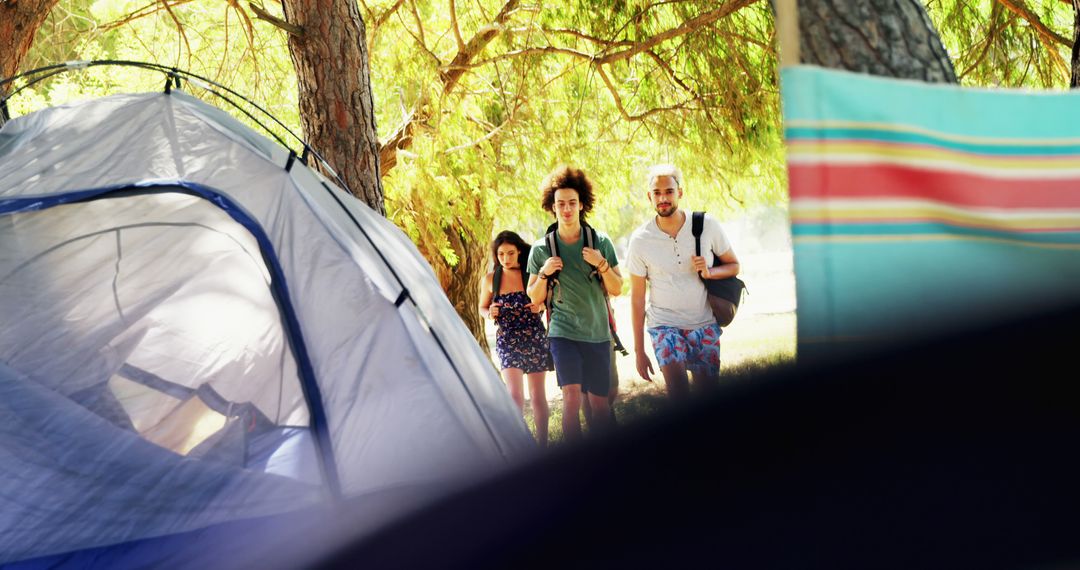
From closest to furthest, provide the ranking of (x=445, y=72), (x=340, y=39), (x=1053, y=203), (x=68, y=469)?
(x=1053, y=203)
(x=68, y=469)
(x=340, y=39)
(x=445, y=72)

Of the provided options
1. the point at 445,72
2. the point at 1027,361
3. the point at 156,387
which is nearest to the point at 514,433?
the point at 156,387

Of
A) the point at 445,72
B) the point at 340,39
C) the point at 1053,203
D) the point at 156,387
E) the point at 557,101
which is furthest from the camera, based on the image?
the point at 557,101

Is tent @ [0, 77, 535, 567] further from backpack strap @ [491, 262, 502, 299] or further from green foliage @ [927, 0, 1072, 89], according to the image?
green foliage @ [927, 0, 1072, 89]

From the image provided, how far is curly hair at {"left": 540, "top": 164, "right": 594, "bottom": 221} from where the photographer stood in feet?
17.5

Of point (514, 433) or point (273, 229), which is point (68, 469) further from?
point (514, 433)

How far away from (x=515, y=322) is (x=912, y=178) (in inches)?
165

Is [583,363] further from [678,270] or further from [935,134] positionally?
[935,134]

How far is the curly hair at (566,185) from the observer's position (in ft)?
17.5

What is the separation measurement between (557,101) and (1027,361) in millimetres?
8837

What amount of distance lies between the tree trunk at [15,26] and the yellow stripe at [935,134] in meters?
5.25

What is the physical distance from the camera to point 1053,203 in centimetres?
155

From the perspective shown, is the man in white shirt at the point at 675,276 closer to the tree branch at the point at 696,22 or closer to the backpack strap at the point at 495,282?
the backpack strap at the point at 495,282

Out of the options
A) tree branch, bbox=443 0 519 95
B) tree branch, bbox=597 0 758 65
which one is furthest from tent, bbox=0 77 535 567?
tree branch, bbox=443 0 519 95

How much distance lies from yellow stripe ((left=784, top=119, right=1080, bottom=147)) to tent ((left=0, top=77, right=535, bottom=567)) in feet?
5.98
